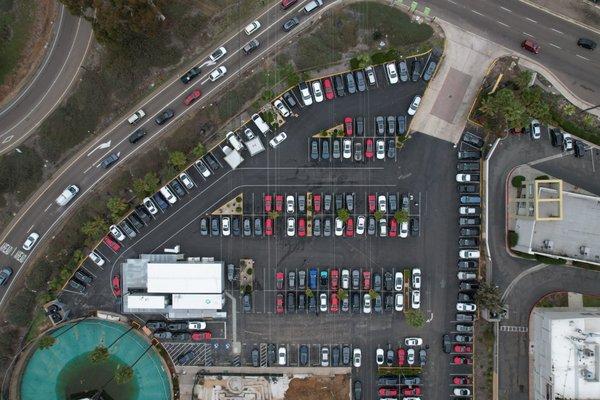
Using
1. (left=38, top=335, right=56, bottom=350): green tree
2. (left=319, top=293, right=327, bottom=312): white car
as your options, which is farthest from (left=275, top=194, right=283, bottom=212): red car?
(left=38, top=335, right=56, bottom=350): green tree

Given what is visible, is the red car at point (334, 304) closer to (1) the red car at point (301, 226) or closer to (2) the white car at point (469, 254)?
(1) the red car at point (301, 226)

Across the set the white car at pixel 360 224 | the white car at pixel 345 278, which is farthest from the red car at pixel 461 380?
the white car at pixel 360 224

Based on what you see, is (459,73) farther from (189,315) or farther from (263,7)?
(189,315)

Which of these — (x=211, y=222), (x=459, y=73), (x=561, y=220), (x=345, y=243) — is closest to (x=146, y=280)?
(x=211, y=222)

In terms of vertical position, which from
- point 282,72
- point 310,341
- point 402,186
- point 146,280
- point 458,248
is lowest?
point 310,341

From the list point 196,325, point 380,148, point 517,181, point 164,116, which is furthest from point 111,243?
point 517,181

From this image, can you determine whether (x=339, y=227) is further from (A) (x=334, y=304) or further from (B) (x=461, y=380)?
(B) (x=461, y=380)

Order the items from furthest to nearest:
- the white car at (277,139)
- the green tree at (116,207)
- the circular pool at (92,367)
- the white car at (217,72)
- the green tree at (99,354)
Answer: the circular pool at (92,367), the white car at (277,139), the white car at (217,72), the green tree at (116,207), the green tree at (99,354)

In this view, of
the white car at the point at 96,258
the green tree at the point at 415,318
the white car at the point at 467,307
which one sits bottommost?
the green tree at the point at 415,318

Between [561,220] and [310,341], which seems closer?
[561,220]
